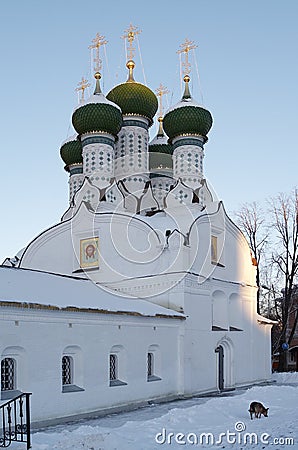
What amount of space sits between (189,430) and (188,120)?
10.7 m

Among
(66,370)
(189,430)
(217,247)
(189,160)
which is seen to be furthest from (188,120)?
(189,430)

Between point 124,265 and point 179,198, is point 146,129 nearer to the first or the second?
point 179,198

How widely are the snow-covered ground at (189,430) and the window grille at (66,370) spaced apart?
0.92m

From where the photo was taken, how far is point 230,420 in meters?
9.83

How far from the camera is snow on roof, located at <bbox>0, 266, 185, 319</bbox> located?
34.1 feet

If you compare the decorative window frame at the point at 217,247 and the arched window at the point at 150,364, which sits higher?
the decorative window frame at the point at 217,247

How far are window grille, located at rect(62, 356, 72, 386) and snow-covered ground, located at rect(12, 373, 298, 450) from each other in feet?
3.02

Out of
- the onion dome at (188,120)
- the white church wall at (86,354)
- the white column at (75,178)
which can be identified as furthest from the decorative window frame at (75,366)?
the onion dome at (188,120)

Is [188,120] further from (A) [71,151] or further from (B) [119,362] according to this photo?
(B) [119,362]

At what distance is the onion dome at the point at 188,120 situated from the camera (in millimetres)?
17656

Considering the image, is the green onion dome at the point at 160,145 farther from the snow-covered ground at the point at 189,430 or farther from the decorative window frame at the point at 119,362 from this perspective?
the snow-covered ground at the point at 189,430

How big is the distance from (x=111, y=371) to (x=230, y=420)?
3222 mm

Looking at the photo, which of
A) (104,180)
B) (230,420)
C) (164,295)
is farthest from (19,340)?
(104,180)

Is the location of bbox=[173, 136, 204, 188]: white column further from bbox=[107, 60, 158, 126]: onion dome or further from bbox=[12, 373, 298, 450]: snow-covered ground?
bbox=[12, 373, 298, 450]: snow-covered ground
